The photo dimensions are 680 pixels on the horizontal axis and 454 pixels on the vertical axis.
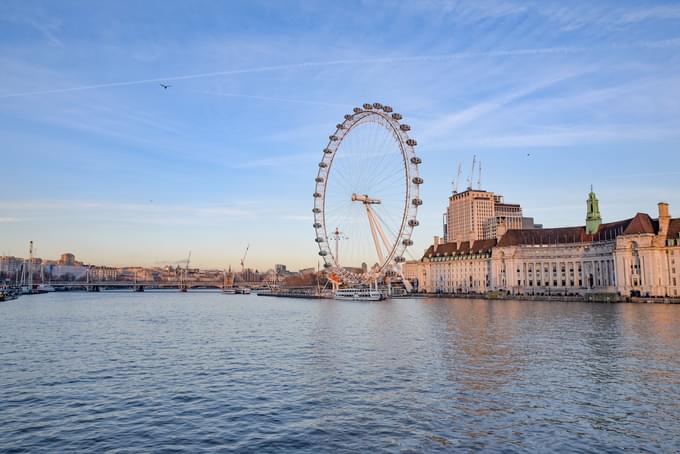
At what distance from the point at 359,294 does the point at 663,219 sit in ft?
224

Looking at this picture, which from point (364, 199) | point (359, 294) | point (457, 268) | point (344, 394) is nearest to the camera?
point (344, 394)

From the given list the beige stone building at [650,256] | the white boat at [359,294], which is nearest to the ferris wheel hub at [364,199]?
the white boat at [359,294]

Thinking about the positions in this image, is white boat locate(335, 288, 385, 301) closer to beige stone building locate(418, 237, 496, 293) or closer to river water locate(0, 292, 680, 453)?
beige stone building locate(418, 237, 496, 293)

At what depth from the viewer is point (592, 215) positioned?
14712 cm

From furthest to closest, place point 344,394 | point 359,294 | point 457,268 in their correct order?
point 457,268 → point 359,294 → point 344,394

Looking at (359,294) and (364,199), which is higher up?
(364,199)

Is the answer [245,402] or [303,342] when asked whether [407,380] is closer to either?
[245,402]

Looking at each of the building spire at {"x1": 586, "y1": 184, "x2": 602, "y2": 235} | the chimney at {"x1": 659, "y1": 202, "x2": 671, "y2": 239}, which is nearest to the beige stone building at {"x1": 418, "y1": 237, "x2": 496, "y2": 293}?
the building spire at {"x1": 586, "y1": 184, "x2": 602, "y2": 235}

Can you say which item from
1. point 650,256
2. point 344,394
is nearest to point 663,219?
point 650,256

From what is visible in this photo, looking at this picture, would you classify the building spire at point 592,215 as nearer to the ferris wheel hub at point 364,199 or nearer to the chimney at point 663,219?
the chimney at point 663,219

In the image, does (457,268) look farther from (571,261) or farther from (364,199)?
(364,199)

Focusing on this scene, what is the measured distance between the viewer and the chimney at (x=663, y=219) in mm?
114188

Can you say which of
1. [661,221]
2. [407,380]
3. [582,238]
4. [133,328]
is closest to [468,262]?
[582,238]

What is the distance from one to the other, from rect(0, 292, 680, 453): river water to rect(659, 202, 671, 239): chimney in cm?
7953
